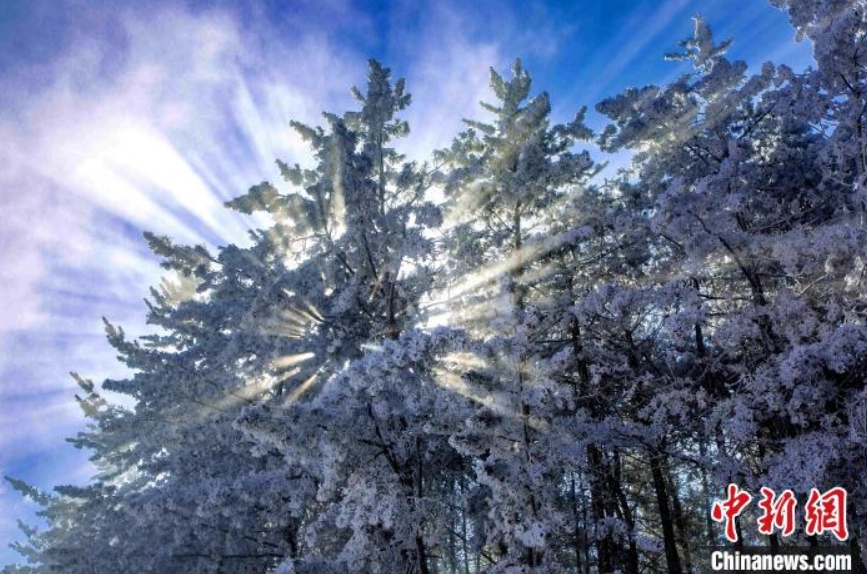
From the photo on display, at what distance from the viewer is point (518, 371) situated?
8.31 m

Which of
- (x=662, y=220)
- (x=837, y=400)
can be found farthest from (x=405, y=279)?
(x=837, y=400)

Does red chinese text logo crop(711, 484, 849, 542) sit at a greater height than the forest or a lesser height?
lesser

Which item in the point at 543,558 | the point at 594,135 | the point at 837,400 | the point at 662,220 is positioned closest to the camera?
the point at 543,558

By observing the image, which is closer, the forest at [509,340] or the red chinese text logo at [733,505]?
the forest at [509,340]

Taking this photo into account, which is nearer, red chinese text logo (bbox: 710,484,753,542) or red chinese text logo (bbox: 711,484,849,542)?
red chinese text logo (bbox: 711,484,849,542)

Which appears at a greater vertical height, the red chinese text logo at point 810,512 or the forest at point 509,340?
the forest at point 509,340

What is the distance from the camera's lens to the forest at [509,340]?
321 inches

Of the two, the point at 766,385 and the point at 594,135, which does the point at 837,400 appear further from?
the point at 594,135

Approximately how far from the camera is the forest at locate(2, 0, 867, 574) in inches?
321

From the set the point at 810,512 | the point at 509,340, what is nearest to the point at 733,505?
the point at 810,512

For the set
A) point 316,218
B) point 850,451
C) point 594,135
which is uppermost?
point 594,135

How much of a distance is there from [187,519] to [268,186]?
7.21 meters

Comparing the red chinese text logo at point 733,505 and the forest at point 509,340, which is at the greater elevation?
the forest at point 509,340

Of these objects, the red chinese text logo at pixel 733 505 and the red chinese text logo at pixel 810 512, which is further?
the red chinese text logo at pixel 733 505
